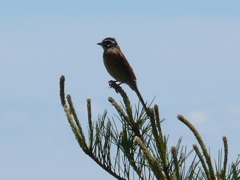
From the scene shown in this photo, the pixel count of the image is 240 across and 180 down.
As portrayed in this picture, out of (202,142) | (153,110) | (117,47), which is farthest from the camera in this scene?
(117,47)

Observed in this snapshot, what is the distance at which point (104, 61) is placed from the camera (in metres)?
11.5

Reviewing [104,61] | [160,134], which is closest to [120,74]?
[104,61]

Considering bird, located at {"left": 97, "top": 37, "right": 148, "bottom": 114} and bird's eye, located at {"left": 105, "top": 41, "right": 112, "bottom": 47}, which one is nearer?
bird, located at {"left": 97, "top": 37, "right": 148, "bottom": 114}

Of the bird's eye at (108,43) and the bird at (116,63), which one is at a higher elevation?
the bird's eye at (108,43)

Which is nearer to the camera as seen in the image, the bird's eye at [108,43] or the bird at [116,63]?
the bird at [116,63]

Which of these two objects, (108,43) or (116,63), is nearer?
(116,63)

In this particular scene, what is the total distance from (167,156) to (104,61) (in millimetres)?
8231

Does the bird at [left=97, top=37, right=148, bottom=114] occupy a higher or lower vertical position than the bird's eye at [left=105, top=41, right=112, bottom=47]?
lower

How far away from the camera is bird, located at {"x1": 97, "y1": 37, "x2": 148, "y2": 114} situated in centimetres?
1071

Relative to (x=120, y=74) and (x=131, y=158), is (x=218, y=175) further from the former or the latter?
(x=120, y=74)

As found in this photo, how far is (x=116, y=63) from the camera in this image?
444 inches

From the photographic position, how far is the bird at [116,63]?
10705mm

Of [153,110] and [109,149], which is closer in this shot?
[153,110]

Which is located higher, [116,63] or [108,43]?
[108,43]
